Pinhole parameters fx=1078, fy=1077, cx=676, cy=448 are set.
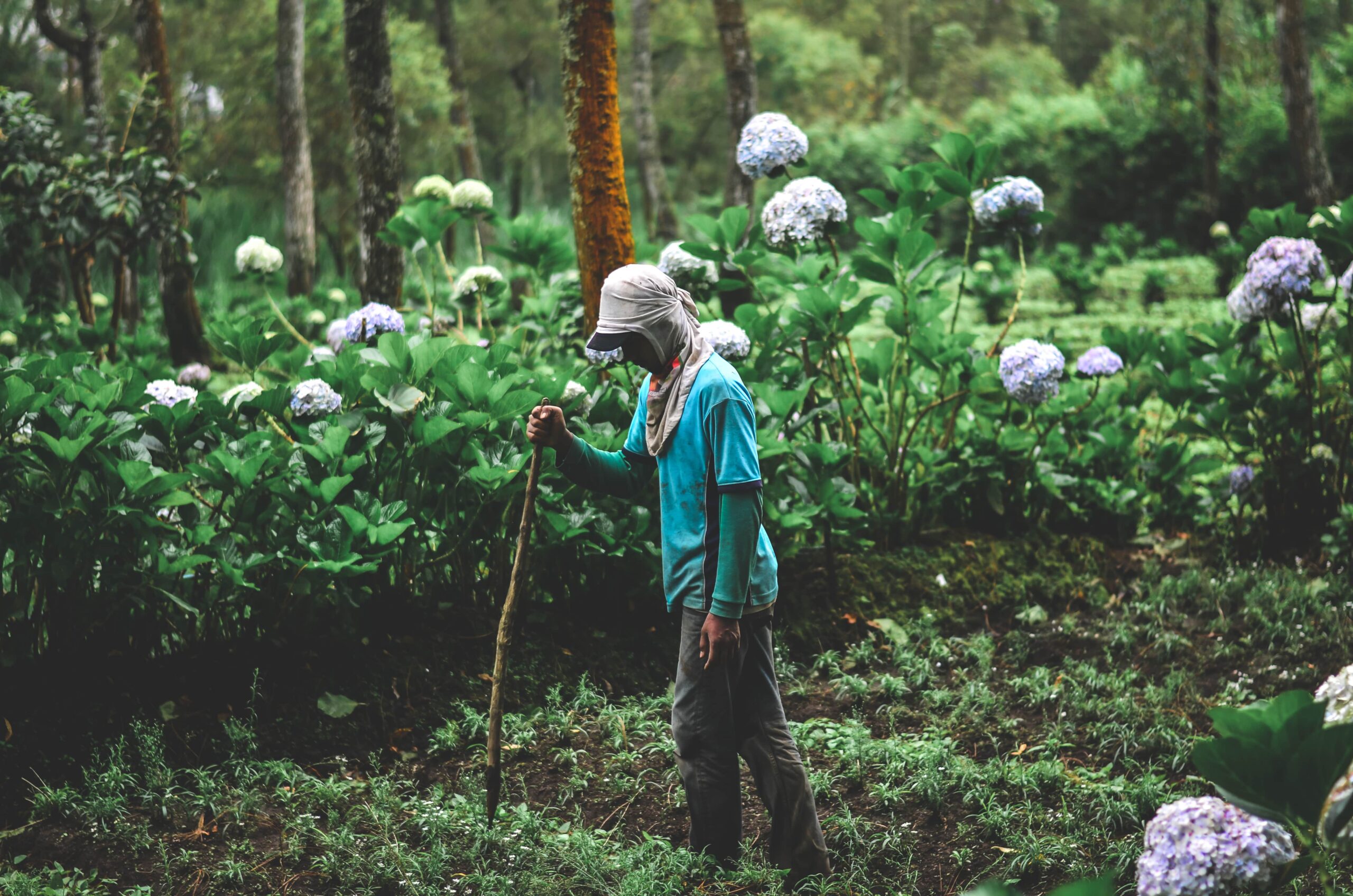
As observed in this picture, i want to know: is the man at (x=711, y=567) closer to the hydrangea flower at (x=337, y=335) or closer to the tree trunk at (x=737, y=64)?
the hydrangea flower at (x=337, y=335)

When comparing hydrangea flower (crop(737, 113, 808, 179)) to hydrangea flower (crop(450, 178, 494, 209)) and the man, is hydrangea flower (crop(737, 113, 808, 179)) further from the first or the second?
the man

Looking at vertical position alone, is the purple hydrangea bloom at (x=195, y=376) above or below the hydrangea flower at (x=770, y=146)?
below

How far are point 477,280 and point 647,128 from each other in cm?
956

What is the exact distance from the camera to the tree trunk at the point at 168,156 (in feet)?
24.8

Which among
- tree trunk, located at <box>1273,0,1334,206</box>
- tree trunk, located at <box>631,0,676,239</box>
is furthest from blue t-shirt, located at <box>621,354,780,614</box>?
tree trunk, located at <box>631,0,676,239</box>

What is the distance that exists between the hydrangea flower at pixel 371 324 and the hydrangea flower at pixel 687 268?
1033 mm

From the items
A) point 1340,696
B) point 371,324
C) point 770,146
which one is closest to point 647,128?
point 770,146

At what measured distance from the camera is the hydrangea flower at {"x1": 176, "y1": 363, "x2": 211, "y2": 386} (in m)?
4.60

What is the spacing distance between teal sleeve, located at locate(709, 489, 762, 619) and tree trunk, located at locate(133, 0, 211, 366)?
237 inches

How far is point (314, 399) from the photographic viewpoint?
11.1 feet

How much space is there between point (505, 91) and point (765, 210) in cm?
2265

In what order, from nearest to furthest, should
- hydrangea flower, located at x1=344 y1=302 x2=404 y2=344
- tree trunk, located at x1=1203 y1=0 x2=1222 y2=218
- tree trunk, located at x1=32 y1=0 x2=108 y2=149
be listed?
hydrangea flower, located at x1=344 y1=302 x2=404 y2=344
tree trunk, located at x1=32 y1=0 x2=108 y2=149
tree trunk, located at x1=1203 y1=0 x2=1222 y2=218

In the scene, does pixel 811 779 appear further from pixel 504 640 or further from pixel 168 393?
pixel 168 393

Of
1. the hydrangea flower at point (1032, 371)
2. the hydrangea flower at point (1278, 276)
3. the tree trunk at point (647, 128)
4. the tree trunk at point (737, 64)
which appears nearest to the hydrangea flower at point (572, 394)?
the hydrangea flower at point (1032, 371)
